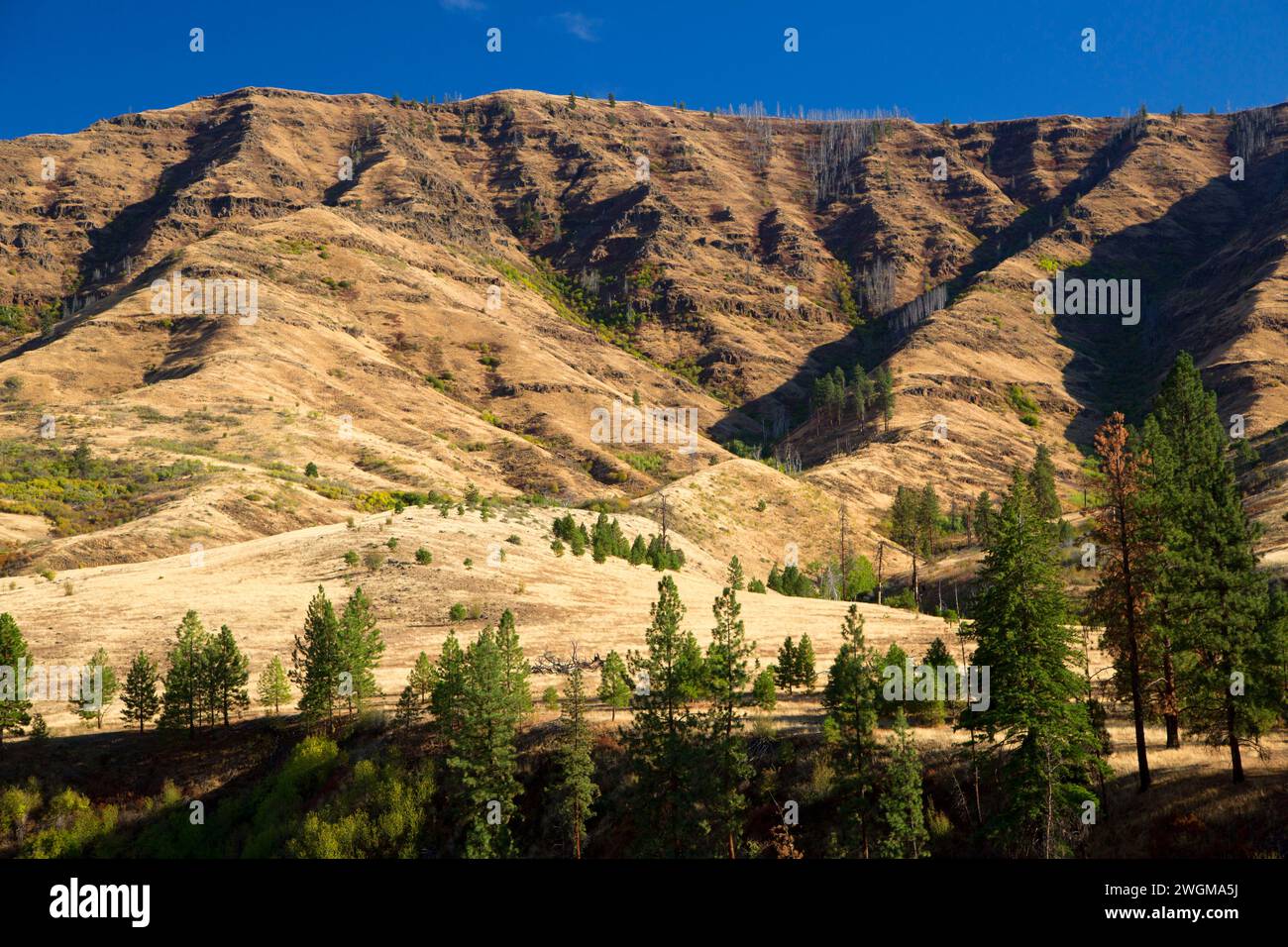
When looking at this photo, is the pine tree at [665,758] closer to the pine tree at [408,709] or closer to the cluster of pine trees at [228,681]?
the pine tree at [408,709]

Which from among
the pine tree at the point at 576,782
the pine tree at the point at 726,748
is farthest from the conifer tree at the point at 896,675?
the pine tree at the point at 576,782

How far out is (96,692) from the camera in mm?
43719

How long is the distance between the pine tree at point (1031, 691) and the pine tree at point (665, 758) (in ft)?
34.4

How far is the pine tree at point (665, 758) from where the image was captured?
2964cm

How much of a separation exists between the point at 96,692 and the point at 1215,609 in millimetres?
52574

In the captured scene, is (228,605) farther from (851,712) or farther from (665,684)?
(851,712)

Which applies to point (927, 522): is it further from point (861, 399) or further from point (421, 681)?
point (861, 399)

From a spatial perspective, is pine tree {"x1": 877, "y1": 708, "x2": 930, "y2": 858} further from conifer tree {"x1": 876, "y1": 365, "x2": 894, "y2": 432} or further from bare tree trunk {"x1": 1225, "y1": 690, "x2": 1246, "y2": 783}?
conifer tree {"x1": 876, "y1": 365, "x2": 894, "y2": 432}

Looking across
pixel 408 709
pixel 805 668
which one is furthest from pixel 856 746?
pixel 408 709

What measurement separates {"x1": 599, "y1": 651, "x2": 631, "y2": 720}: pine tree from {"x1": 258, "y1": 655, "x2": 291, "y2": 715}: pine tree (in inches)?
726

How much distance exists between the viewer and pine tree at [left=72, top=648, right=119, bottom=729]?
4331 cm
